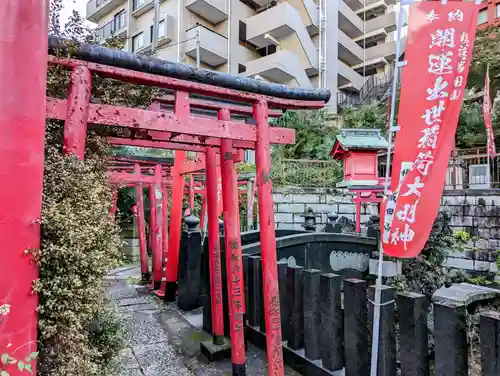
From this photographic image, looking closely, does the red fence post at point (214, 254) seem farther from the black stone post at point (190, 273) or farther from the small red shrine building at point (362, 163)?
the small red shrine building at point (362, 163)

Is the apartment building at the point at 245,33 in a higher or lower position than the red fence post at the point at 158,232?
higher

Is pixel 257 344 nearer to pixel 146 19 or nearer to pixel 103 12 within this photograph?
pixel 146 19

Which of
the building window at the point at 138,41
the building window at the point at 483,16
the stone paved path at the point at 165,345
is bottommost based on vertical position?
the stone paved path at the point at 165,345

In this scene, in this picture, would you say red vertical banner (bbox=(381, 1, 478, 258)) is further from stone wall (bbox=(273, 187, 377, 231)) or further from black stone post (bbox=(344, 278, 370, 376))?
stone wall (bbox=(273, 187, 377, 231))

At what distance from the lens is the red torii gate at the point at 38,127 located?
6.40 feet

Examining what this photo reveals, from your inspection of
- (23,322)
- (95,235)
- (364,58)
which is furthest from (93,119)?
(364,58)

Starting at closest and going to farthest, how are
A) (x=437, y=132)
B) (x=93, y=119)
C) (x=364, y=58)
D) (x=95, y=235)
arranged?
(x=95, y=235) → (x=93, y=119) → (x=437, y=132) → (x=364, y=58)

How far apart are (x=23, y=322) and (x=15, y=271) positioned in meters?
0.29

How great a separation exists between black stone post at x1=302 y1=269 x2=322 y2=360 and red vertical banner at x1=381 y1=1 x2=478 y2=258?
104 cm

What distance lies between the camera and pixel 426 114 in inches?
119

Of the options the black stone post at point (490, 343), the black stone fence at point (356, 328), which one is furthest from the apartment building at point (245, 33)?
the black stone post at point (490, 343)

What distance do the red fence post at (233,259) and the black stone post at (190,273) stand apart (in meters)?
2.58

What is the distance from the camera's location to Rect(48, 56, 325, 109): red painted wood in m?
2.69

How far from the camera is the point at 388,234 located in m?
3.14
